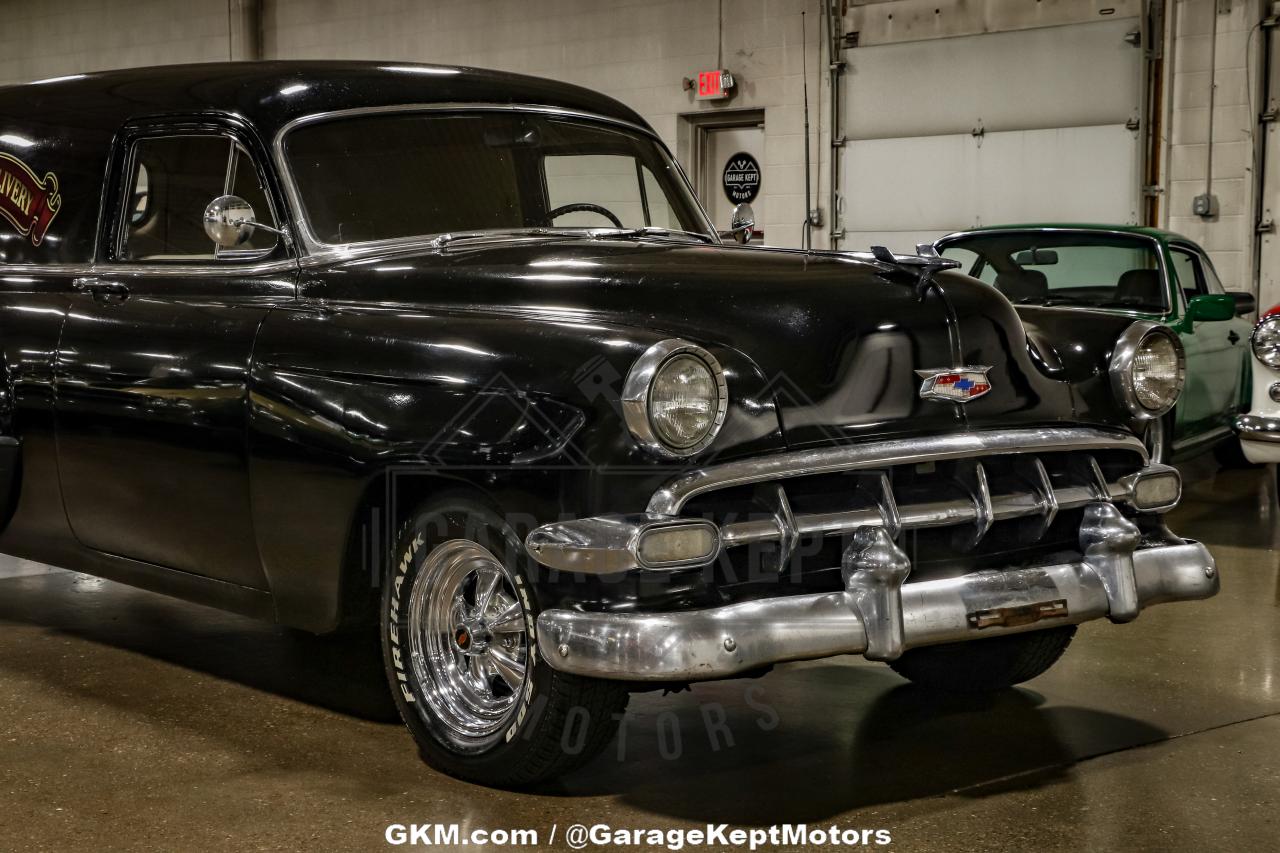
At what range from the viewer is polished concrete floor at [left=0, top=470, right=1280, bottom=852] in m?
3.34

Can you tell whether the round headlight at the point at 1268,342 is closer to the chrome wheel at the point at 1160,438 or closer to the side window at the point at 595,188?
the chrome wheel at the point at 1160,438

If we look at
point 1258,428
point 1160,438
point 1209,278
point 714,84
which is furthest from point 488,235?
point 714,84

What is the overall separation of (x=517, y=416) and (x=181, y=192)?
1771 millimetres

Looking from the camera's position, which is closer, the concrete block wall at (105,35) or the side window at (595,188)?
the side window at (595,188)

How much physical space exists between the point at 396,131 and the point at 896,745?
83.2 inches

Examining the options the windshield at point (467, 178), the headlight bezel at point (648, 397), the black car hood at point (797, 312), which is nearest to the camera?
the headlight bezel at point (648, 397)

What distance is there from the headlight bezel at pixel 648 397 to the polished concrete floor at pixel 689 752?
0.79 m

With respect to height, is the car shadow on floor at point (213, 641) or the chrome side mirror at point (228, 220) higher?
the chrome side mirror at point (228, 220)

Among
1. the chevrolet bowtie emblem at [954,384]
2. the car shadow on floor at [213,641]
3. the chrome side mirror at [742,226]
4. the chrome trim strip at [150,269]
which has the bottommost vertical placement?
the car shadow on floor at [213,641]

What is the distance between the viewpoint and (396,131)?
14.4 ft

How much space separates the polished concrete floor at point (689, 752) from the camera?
334cm

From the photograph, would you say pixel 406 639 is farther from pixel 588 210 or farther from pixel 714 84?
pixel 714 84

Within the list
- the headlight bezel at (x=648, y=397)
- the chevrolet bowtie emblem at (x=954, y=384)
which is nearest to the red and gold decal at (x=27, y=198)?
the headlight bezel at (x=648, y=397)

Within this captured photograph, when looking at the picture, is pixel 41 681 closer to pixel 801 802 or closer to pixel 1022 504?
pixel 801 802
